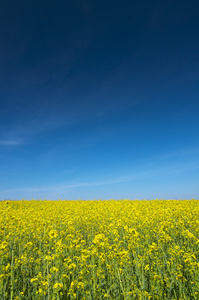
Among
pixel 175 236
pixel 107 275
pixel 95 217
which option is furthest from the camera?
pixel 95 217

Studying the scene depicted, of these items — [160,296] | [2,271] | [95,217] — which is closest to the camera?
[160,296]

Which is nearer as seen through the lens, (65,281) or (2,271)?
(65,281)

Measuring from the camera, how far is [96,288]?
4.54 metres

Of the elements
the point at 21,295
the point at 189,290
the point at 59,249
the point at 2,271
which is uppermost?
the point at 59,249

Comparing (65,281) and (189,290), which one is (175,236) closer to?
(189,290)

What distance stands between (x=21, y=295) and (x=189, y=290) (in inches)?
170

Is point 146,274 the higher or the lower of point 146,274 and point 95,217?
the lower

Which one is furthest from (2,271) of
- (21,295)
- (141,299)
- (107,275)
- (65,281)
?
(141,299)

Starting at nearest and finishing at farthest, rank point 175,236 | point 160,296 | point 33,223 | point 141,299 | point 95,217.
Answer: point 141,299 → point 160,296 → point 175,236 → point 33,223 → point 95,217

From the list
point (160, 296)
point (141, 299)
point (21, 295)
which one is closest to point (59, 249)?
point (21, 295)

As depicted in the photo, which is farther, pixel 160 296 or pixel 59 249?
pixel 59 249

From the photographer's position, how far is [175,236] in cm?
829

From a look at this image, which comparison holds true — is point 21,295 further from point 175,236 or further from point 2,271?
point 175,236

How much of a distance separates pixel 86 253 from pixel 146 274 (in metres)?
2.08
